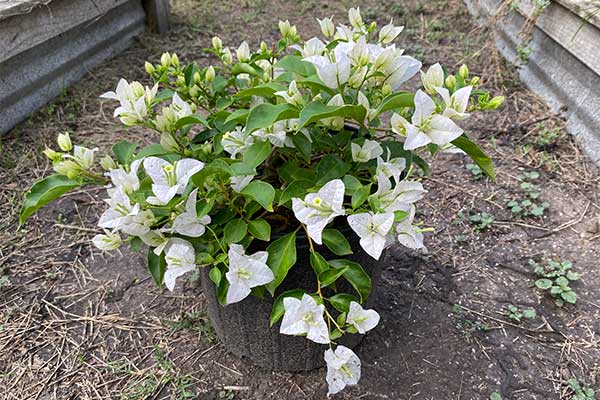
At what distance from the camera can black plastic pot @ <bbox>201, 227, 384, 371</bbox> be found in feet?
3.49

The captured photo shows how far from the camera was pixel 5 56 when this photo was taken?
76.6 inches

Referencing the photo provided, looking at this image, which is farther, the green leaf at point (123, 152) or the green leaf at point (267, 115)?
the green leaf at point (123, 152)

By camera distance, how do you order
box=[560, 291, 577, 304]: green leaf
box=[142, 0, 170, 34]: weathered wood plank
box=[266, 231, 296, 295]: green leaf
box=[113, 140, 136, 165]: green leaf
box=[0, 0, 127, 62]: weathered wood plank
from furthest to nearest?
1. box=[142, 0, 170, 34]: weathered wood plank
2. box=[0, 0, 127, 62]: weathered wood plank
3. box=[560, 291, 577, 304]: green leaf
4. box=[113, 140, 136, 165]: green leaf
5. box=[266, 231, 296, 295]: green leaf

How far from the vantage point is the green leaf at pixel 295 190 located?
91 cm

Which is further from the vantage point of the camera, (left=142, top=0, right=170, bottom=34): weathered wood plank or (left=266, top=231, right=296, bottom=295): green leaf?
(left=142, top=0, right=170, bottom=34): weathered wood plank

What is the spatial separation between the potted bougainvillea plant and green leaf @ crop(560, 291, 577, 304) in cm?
76

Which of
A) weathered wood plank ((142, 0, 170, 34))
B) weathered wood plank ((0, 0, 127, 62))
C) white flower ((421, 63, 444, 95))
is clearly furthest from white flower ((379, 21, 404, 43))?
weathered wood plank ((142, 0, 170, 34))

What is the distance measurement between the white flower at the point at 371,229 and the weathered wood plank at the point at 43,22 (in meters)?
1.79

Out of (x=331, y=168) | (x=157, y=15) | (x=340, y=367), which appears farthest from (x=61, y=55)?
(x=340, y=367)

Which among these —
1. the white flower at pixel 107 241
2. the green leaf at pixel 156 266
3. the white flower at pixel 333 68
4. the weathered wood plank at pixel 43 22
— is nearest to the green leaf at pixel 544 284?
the white flower at pixel 333 68

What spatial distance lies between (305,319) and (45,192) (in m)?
0.54

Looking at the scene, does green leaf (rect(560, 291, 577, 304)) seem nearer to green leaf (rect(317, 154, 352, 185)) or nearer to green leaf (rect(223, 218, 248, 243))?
green leaf (rect(317, 154, 352, 185))

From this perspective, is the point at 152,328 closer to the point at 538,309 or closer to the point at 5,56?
the point at 538,309

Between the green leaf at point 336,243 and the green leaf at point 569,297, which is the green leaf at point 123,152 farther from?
the green leaf at point 569,297
